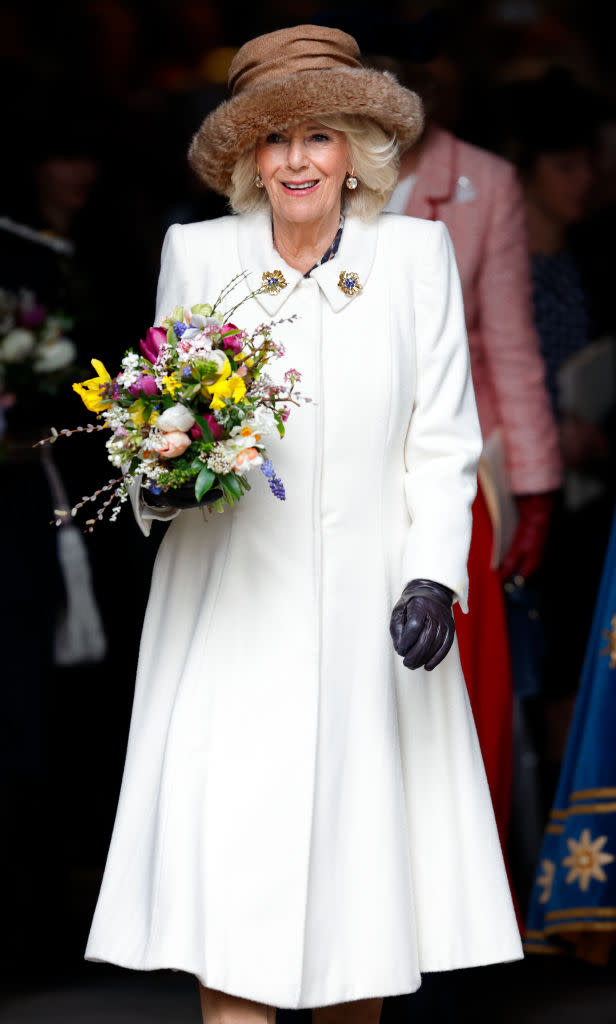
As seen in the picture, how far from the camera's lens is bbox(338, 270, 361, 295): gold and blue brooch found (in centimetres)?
359

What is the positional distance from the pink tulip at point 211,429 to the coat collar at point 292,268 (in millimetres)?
425

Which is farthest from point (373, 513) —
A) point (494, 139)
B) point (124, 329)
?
point (494, 139)

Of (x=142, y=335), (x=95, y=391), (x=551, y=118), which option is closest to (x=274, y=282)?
(x=95, y=391)

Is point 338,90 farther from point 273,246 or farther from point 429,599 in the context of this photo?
point 429,599

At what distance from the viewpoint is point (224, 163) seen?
3672 mm

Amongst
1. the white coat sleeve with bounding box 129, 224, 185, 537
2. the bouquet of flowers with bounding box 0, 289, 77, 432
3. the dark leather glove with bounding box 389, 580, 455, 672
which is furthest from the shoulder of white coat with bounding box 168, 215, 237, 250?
the bouquet of flowers with bounding box 0, 289, 77, 432

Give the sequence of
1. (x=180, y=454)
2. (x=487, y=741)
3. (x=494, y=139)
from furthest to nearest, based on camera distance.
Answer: (x=494, y=139) < (x=487, y=741) < (x=180, y=454)

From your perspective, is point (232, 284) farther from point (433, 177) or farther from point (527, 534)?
point (527, 534)

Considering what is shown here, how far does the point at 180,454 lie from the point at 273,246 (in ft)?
2.01

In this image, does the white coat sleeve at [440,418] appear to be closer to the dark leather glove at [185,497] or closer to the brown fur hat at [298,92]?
the brown fur hat at [298,92]

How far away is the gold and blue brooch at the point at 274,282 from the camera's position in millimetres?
3604

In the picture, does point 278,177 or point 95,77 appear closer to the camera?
point 278,177

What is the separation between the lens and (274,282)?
3609 mm

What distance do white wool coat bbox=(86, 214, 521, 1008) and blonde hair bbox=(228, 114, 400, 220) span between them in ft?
0.14
